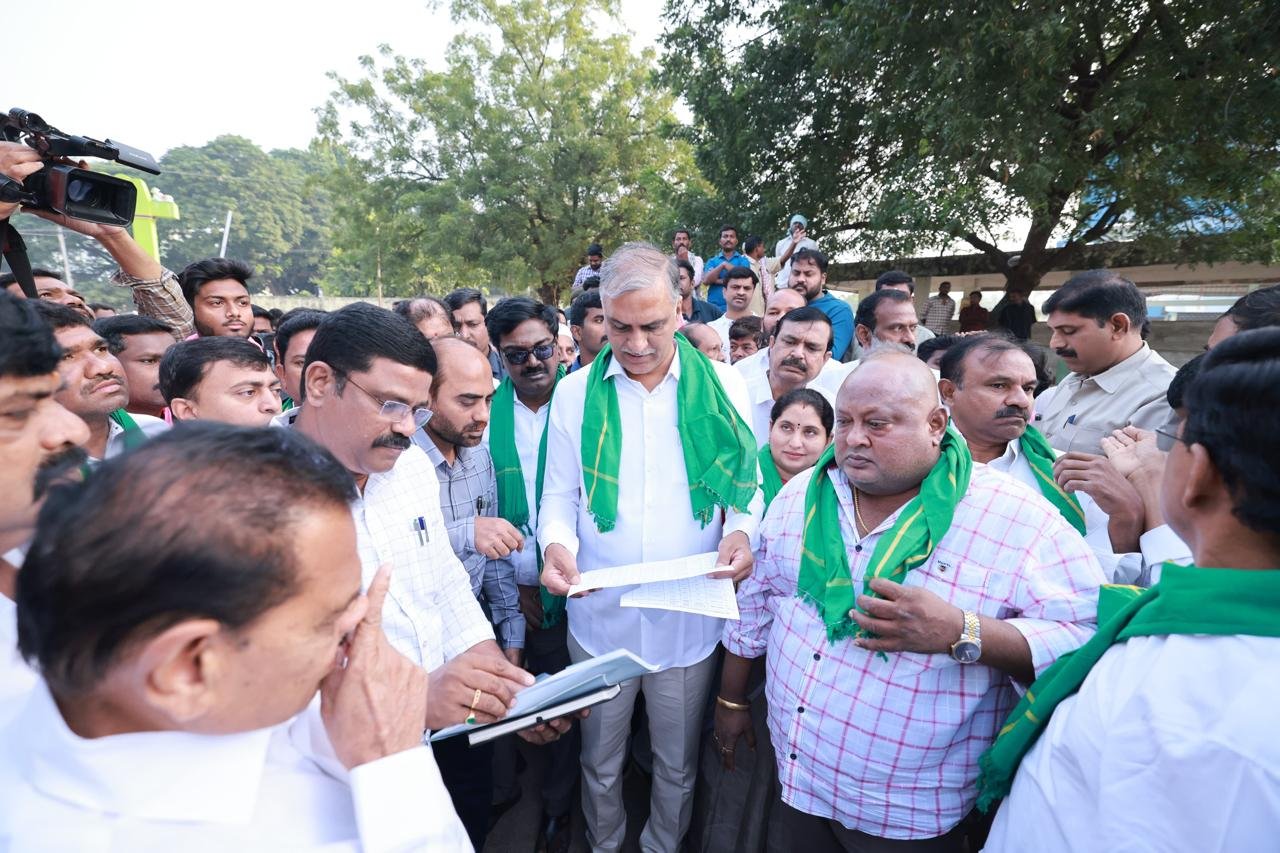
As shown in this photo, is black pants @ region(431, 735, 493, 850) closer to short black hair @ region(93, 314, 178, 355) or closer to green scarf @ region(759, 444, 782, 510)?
green scarf @ region(759, 444, 782, 510)

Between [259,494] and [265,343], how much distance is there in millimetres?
5295

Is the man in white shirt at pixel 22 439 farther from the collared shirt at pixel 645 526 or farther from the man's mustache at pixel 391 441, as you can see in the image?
the collared shirt at pixel 645 526

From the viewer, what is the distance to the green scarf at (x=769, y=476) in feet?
10.4

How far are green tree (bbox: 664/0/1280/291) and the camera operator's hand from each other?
854cm

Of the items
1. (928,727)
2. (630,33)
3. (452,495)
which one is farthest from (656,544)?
(630,33)

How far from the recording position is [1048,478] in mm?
2541

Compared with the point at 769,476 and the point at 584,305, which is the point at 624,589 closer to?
the point at 769,476

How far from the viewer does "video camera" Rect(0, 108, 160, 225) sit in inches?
→ 119

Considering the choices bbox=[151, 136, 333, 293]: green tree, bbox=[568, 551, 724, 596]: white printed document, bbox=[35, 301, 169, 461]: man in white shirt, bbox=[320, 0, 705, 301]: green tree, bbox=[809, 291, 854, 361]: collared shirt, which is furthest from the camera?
bbox=[151, 136, 333, 293]: green tree

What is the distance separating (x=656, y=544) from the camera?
2625mm

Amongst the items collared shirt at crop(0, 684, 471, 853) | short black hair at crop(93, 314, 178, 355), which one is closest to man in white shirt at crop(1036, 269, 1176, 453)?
collared shirt at crop(0, 684, 471, 853)

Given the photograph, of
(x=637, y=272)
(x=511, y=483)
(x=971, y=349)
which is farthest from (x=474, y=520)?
(x=971, y=349)

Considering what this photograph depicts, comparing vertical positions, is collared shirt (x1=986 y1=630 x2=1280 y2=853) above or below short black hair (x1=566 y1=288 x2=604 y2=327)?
below

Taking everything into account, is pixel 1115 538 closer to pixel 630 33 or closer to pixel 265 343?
pixel 265 343
